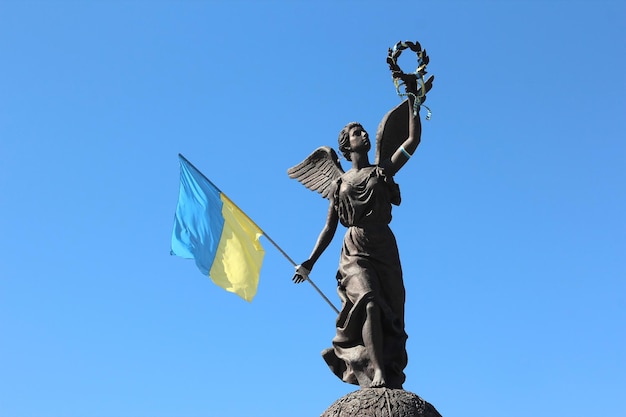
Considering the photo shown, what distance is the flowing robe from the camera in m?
9.24

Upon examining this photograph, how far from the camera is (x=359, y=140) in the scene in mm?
10047

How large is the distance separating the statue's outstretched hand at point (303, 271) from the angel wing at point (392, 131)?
1445 mm

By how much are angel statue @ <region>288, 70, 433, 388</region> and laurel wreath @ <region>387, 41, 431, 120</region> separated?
32 millimetres

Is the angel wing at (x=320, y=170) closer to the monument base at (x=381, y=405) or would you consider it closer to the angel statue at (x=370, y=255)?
the angel statue at (x=370, y=255)

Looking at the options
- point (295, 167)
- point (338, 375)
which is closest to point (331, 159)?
point (295, 167)

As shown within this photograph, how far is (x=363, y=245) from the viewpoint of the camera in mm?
9578

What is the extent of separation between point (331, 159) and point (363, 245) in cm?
163

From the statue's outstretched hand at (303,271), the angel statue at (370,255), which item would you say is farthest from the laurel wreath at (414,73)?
the statue's outstretched hand at (303,271)

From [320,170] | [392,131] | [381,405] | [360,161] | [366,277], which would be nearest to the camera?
[381,405]

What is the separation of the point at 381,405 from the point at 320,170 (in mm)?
3591

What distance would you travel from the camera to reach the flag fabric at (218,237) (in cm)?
1284

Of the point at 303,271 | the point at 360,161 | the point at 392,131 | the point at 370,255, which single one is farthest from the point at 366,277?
the point at 392,131

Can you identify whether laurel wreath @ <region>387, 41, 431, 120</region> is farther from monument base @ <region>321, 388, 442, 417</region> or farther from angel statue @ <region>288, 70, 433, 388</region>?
monument base @ <region>321, 388, 442, 417</region>

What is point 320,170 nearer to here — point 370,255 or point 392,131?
point 392,131
